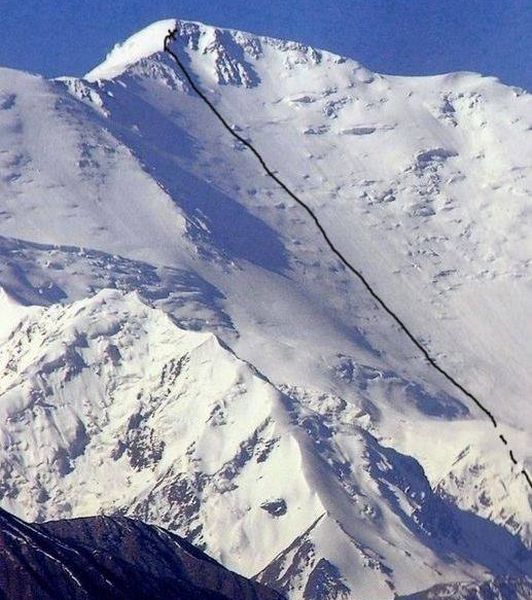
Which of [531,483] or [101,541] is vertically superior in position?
[101,541]

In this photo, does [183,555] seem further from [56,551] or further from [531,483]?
[531,483]

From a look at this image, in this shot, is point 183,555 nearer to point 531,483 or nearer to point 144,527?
point 144,527

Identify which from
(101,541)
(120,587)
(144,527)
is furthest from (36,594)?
(144,527)

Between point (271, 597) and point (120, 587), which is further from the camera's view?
point (271, 597)

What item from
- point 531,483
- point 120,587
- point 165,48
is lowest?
point 531,483

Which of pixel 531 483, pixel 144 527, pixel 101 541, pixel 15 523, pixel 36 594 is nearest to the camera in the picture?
pixel 531 483

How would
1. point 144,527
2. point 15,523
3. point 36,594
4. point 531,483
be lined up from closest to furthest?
point 531,483 → point 36,594 → point 15,523 → point 144,527
